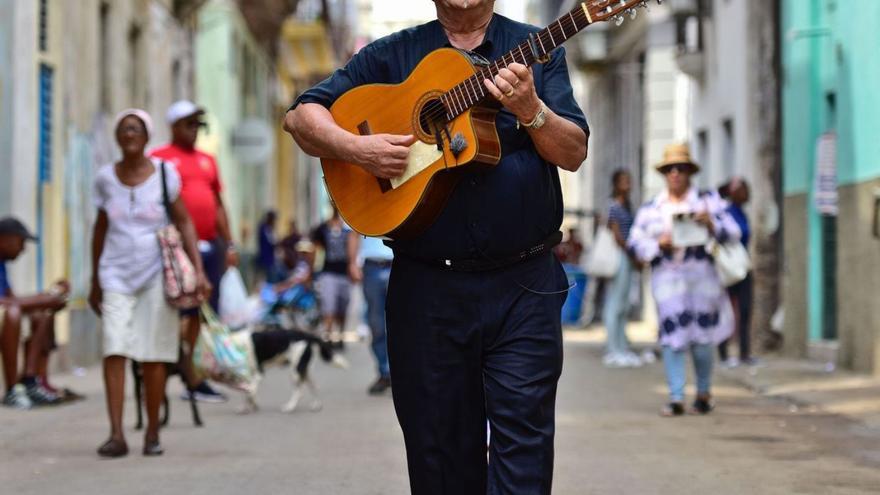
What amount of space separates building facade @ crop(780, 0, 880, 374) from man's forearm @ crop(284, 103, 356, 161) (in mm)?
8924

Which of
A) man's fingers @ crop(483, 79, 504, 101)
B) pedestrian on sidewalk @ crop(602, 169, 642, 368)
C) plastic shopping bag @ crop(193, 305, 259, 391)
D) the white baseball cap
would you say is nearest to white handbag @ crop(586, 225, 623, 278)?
pedestrian on sidewalk @ crop(602, 169, 642, 368)

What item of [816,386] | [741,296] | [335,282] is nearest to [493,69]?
[816,386]

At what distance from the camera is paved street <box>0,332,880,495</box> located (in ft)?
26.2

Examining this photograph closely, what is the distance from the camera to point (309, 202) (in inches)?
2229

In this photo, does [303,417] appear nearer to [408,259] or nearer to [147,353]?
[147,353]

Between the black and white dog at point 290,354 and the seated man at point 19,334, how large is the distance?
145 cm

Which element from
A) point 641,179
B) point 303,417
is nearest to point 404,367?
point 303,417

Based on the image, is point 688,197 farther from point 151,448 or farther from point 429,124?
point 429,124

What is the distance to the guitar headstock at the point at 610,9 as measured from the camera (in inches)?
178

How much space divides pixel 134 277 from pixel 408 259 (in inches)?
175

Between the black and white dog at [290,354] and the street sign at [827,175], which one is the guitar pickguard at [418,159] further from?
the street sign at [827,175]

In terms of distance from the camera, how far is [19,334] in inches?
475

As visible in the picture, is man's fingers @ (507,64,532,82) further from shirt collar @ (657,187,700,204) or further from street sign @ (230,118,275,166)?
street sign @ (230,118,275,166)

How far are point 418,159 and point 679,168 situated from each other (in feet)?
23.9
